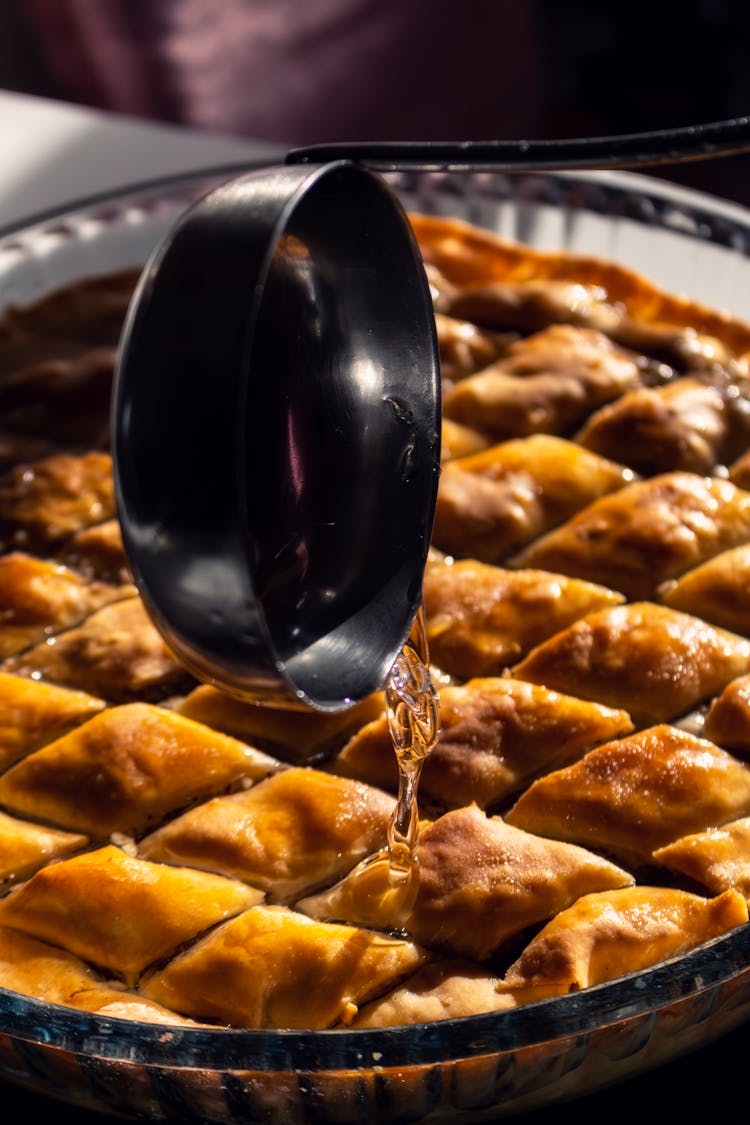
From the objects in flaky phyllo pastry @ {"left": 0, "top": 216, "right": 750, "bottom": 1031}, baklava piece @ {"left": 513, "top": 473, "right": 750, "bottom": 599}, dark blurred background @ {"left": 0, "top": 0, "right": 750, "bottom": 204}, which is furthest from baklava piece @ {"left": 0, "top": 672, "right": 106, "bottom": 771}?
dark blurred background @ {"left": 0, "top": 0, "right": 750, "bottom": 204}

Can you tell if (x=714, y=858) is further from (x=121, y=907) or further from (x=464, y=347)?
(x=464, y=347)

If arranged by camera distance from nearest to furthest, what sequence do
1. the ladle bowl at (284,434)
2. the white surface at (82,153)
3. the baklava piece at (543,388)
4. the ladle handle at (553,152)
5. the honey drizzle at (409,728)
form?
the ladle bowl at (284,434), the ladle handle at (553,152), the honey drizzle at (409,728), the baklava piece at (543,388), the white surface at (82,153)

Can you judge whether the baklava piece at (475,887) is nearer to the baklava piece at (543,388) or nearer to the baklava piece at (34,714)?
the baklava piece at (34,714)

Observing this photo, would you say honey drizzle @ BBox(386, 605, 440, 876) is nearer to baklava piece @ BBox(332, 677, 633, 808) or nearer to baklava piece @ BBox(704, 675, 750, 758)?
baklava piece @ BBox(332, 677, 633, 808)

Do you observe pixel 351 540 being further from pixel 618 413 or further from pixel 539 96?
pixel 539 96

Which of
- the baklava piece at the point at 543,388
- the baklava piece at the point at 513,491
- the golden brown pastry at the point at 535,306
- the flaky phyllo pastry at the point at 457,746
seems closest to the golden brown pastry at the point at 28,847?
the flaky phyllo pastry at the point at 457,746

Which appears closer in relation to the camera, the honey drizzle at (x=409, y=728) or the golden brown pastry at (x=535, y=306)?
the honey drizzle at (x=409, y=728)

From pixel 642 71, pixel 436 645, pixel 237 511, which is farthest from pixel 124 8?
pixel 237 511
